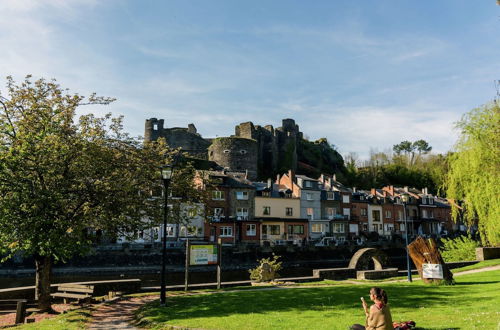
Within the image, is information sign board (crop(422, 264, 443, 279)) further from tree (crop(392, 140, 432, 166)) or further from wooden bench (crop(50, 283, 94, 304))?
tree (crop(392, 140, 432, 166))

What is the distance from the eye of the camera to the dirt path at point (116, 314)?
446 inches

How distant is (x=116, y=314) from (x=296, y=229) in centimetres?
4778

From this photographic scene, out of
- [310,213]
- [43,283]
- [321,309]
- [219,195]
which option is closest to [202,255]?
[43,283]

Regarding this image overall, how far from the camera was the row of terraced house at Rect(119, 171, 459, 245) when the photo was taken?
52.3 m

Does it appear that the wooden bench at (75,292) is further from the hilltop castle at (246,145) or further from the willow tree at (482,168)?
the hilltop castle at (246,145)

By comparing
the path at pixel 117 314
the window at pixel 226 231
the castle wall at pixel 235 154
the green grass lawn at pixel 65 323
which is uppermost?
the castle wall at pixel 235 154

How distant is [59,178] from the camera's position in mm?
14680

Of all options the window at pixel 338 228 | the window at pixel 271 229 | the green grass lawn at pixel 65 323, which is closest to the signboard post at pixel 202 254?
the green grass lawn at pixel 65 323

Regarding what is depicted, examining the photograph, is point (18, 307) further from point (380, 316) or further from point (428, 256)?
point (428, 256)

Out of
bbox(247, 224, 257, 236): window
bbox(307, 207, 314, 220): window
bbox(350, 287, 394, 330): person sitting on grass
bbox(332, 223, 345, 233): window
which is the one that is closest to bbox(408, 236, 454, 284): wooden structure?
bbox(350, 287, 394, 330): person sitting on grass

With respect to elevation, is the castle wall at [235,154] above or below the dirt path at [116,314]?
above

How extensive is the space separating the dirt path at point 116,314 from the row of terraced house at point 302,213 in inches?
1068

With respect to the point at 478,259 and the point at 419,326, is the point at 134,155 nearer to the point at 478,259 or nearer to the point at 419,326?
the point at 419,326

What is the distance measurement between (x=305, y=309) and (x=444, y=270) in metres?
8.67
